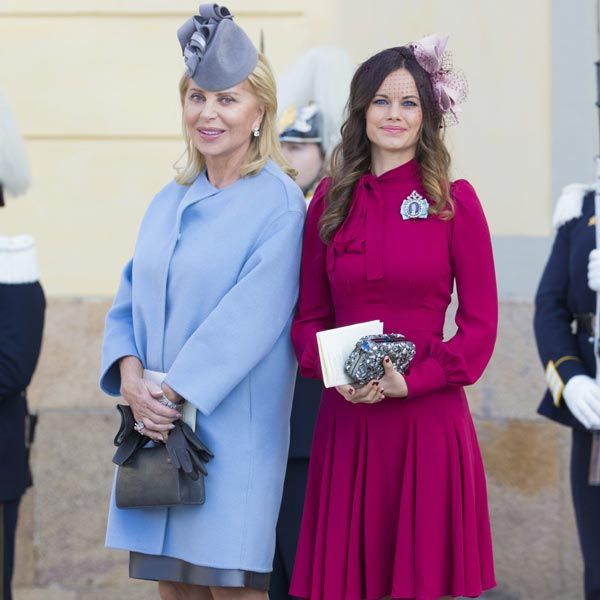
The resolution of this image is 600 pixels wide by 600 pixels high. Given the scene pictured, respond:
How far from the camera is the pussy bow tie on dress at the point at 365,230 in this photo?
11.2 feet

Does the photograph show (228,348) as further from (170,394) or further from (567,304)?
(567,304)

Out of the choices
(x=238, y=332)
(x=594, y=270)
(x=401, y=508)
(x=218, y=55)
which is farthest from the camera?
(x=594, y=270)

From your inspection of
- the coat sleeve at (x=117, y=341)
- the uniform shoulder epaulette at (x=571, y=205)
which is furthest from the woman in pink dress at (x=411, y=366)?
the uniform shoulder epaulette at (x=571, y=205)

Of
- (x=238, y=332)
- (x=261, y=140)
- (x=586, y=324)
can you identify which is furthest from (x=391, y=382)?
(x=586, y=324)

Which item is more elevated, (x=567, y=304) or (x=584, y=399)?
(x=567, y=304)

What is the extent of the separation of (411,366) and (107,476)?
9.33 ft

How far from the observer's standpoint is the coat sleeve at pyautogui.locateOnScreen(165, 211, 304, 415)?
3.45 metres

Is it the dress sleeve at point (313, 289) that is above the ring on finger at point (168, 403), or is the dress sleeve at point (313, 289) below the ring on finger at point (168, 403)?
above

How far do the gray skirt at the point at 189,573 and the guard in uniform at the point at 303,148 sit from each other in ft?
1.47

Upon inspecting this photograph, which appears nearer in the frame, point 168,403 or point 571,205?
point 168,403

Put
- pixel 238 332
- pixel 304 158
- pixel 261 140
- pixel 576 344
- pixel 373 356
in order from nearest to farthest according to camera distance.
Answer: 1. pixel 373 356
2. pixel 238 332
3. pixel 261 140
4. pixel 576 344
5. pixel 304 158

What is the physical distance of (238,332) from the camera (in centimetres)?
347

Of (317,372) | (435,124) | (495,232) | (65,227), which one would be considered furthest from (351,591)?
(65,227)

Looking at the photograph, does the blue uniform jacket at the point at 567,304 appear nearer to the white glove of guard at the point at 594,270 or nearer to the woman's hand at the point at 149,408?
the white glove of guard at the point at 594,270
